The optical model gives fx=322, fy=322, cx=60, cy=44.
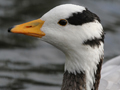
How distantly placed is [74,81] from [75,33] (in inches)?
29.3

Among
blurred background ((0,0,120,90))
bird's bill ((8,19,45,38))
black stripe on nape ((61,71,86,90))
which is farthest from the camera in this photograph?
blurred background ((0,0,120,90))

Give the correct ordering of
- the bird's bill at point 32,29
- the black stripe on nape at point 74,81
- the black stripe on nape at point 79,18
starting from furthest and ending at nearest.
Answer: the black stripe on nape at point 74,81
the bird's bill at point 32,29
the black stripe on nape at point 79,18

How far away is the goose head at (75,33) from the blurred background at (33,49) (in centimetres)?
251

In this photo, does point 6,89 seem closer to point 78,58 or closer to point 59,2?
point 78,58

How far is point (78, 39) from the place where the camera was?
4.11 m

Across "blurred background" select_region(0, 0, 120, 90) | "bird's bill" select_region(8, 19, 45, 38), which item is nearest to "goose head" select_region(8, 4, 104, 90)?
"bird's bill" select_region(8, 19, 45, 38)

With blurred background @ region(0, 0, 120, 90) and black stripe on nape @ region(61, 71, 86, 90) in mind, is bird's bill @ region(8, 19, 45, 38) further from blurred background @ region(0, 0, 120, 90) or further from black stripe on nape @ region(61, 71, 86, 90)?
blurred background @ region(0, 0, 120, 90)

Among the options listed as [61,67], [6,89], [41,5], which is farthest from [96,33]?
[41,5]

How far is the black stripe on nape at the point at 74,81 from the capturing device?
4.38m

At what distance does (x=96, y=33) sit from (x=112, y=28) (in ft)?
17.6

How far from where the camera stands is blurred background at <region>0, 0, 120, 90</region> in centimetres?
686

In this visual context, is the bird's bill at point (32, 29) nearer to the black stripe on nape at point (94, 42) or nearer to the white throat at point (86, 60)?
the white throat at point (86, 60)

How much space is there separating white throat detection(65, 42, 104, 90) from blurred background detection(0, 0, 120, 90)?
2.41m

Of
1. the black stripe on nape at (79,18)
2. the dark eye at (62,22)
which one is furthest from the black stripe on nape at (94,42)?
the dark eye at (62,22)
